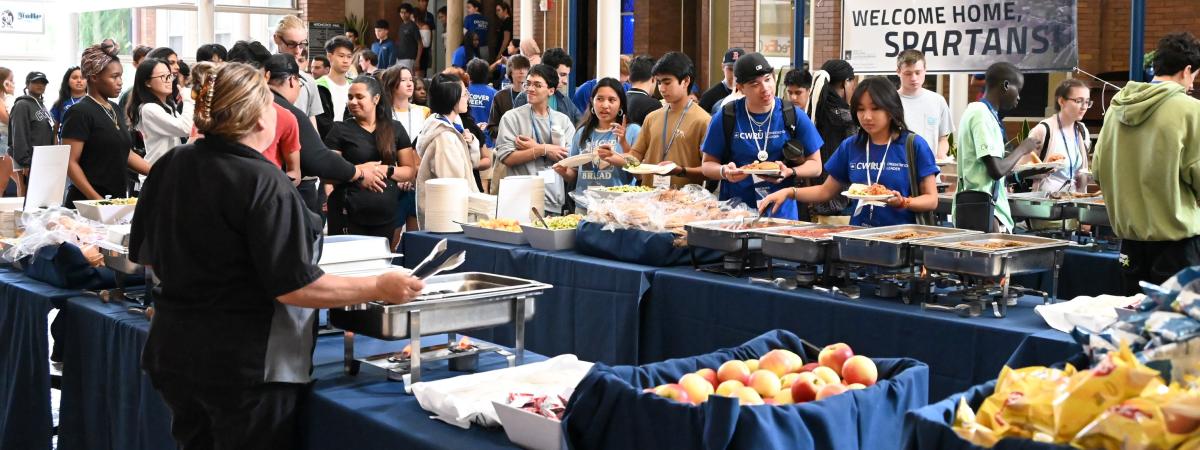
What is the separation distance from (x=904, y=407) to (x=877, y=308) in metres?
1.26

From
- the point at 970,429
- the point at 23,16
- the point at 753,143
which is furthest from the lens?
the point at 23,16

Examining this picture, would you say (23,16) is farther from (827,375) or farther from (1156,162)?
(827,375)

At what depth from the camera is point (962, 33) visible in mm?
6992

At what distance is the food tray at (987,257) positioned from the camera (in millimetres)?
3451

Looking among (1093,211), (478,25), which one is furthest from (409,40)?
(1093,211)

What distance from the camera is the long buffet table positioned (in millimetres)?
2707

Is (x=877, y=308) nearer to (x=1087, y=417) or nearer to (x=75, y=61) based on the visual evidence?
(x=1087, y=417)

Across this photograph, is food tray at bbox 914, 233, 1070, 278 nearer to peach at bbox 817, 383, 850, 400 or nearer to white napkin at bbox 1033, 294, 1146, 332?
white napkin at bbox 1033, 294, 1146, 332

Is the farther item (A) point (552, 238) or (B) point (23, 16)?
(B) point (23, 16)

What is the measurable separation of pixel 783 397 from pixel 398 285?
83 centimetres

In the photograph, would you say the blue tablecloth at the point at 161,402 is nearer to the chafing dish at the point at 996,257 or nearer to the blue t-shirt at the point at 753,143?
the chafing dish at the point at 996,257

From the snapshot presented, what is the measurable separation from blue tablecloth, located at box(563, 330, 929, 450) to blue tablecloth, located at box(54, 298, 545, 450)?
0.24 meters

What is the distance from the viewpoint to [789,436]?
2123 millimetres

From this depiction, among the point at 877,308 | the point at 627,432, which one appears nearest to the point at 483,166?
the point at 877,308
